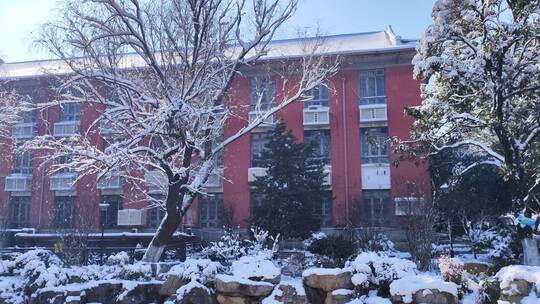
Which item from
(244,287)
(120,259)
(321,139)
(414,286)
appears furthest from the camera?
(321,139)

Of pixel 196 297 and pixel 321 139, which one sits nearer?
pixel 196 297

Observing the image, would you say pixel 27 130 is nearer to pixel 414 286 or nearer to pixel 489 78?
pixel 489 78

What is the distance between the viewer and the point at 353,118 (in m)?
26.1

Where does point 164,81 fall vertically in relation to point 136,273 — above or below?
above

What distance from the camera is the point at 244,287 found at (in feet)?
33.8

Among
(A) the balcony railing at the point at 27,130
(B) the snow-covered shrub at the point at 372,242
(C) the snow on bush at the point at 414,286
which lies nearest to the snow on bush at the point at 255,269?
(C) the snow on bush at the point at 414,286

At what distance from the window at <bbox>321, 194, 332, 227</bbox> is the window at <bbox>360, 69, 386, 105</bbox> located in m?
5.35

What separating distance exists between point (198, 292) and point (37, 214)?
20641 millimetres

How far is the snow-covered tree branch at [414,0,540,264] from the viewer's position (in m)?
14.1

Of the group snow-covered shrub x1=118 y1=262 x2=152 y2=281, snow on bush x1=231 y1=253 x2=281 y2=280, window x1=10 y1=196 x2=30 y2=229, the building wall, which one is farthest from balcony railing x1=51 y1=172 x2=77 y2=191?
snow on bush x1=231 y1=253 x2=281 y2=280

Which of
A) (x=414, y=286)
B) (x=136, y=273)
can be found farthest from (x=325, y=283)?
(x=136, y=273)

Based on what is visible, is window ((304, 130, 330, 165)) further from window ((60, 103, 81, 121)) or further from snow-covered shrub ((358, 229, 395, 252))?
window ((60, 103, 81, 121))

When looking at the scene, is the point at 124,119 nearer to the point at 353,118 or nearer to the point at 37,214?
the point at 353,118

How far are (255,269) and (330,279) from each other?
1.65 metres
